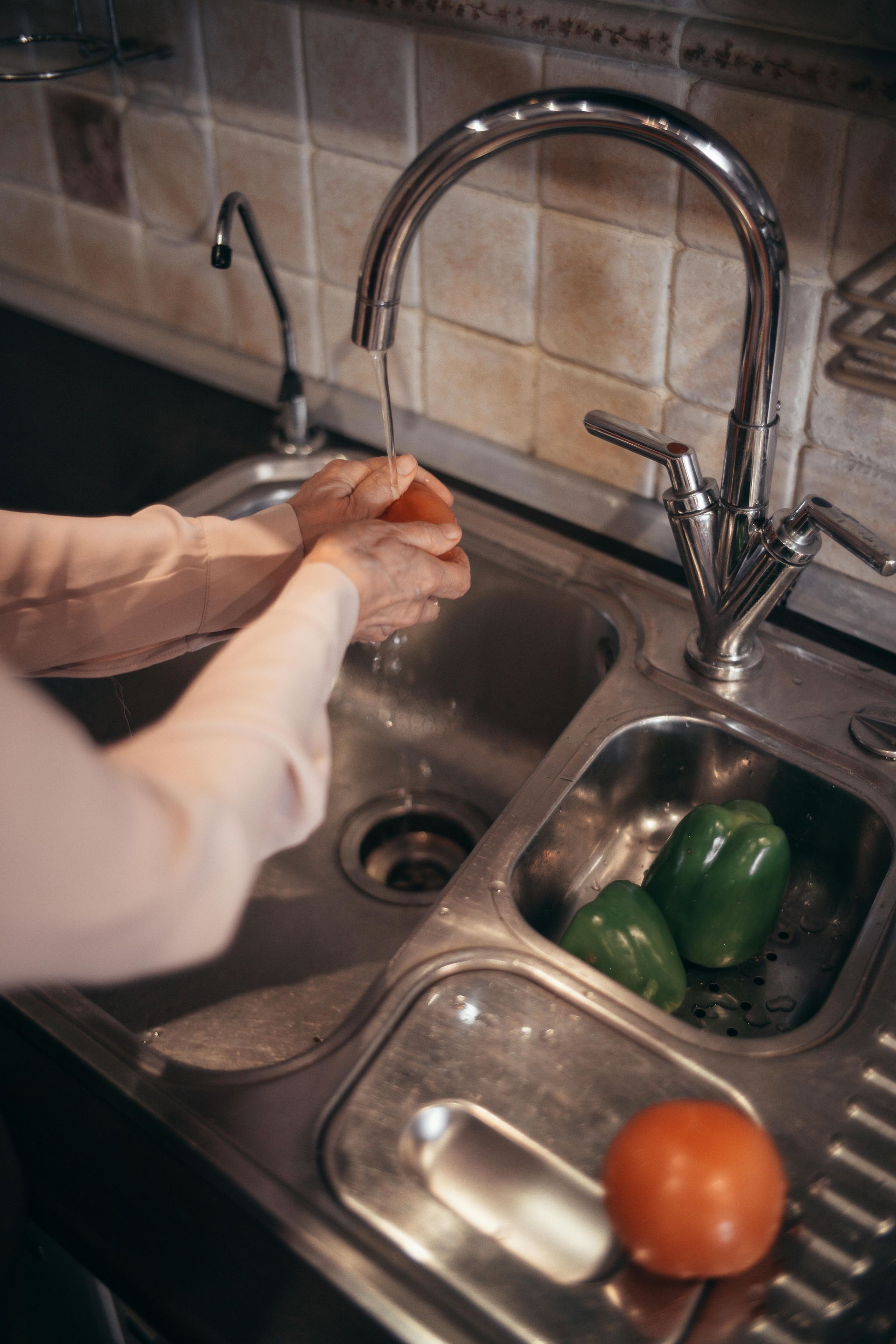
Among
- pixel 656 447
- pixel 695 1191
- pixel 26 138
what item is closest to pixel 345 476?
pixel 656 447

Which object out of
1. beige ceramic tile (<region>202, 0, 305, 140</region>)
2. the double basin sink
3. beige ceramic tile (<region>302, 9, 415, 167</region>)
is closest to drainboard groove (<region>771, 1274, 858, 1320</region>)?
the double basin sink

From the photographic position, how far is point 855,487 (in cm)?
88

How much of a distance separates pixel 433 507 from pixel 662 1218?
507 mm

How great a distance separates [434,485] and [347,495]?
0.07 meters

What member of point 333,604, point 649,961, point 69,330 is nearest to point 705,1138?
point 649,961

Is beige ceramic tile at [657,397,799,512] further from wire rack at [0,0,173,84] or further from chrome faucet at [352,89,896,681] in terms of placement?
wire rack at [0,0,173,84]

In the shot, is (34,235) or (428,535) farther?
(34,235)

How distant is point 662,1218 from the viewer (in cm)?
53

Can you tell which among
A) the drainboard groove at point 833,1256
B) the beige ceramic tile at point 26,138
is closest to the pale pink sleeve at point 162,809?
the drainboard groove at point 833,1256

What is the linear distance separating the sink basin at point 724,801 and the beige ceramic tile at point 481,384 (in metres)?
0.38

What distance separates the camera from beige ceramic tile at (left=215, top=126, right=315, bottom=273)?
3.63ft

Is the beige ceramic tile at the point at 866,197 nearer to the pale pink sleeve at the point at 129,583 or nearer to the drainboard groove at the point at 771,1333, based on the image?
the pale pink sleeve at the point at 129,583

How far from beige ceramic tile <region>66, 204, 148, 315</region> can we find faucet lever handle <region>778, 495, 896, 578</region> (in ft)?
2.98

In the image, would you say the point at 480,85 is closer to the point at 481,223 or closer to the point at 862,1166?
the point at 481,223
